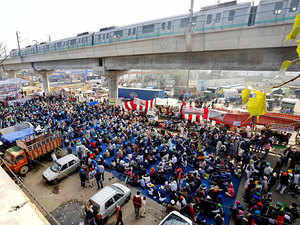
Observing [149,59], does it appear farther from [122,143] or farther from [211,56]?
[122,143]

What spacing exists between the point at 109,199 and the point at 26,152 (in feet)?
24.6

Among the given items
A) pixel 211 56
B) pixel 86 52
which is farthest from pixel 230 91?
pixel 86 52

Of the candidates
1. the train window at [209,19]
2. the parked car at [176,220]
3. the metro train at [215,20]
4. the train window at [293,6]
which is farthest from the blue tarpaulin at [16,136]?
the train window at [293,6]

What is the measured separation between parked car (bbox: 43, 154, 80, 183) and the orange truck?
1.96 m

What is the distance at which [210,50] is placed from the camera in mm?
13141

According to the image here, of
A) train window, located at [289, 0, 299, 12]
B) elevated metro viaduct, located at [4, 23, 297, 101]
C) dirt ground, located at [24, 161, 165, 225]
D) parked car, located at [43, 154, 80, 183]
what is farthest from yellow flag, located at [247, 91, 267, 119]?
train window, located at [289, 0, 299, 12]

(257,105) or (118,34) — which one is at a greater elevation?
(118,34)

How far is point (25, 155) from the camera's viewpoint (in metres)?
11.0

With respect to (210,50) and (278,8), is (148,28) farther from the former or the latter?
(278,8)

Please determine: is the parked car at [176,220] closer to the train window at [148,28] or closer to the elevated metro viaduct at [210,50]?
the elevated metro viaduct at [210,50]

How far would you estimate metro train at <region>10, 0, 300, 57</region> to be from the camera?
395 inches

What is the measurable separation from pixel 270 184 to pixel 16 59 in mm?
50148

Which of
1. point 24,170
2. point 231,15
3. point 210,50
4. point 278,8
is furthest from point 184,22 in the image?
point 24,170

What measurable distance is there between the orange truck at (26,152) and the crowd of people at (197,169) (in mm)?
1442
